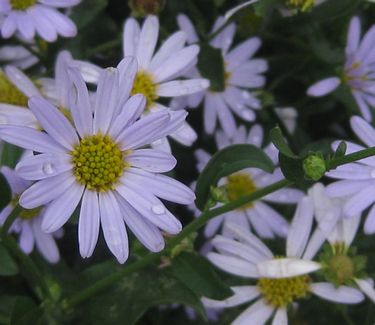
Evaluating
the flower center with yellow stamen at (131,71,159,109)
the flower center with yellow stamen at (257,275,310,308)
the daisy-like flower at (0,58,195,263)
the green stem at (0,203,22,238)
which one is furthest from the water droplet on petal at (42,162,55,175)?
the flower center with yellow stamen at (257,275,310,308)

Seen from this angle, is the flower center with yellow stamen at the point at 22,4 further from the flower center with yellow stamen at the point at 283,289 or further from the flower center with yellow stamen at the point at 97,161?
the flower center with yellow stamen at the point at 283,289

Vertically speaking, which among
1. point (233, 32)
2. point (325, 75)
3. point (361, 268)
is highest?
point (233, 32)

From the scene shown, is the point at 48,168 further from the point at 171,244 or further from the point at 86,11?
the point at 86,11

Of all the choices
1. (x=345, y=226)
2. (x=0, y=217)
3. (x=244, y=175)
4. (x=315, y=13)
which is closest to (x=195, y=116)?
(x=244, y=175)

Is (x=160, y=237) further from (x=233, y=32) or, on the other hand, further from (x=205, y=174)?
(x=233, y=32)

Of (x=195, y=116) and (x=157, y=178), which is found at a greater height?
(x=157, y=178)

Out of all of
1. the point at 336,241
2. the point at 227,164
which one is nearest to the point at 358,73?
the point at 336,241

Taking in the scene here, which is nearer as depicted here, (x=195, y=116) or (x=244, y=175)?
(x=244, y=175)

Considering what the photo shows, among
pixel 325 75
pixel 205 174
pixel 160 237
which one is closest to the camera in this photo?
pixel 160 237
